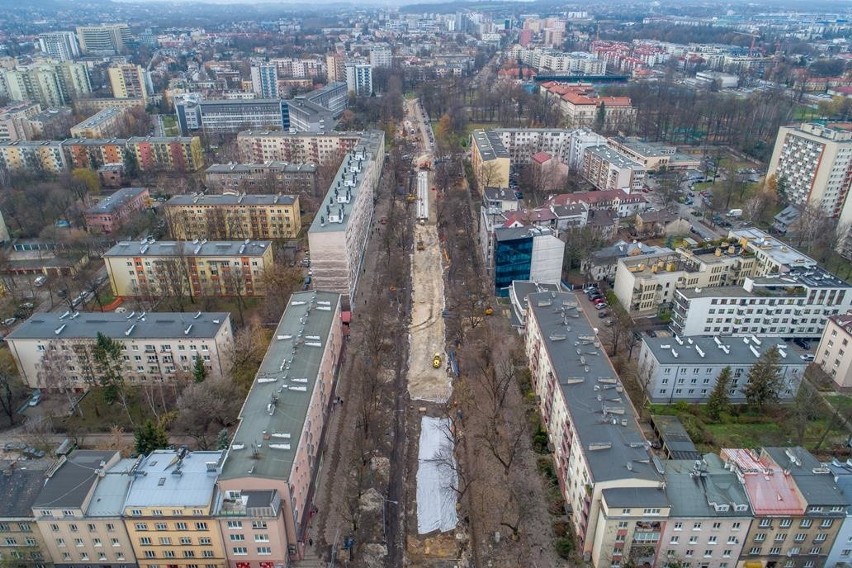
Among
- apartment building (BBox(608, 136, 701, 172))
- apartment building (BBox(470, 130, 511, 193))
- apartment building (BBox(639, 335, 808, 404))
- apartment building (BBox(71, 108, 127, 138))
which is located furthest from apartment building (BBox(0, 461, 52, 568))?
apartment building (BBox(71, 108, 127, 138))

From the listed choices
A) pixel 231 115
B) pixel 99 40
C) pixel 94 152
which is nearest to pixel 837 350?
pixel 94 152

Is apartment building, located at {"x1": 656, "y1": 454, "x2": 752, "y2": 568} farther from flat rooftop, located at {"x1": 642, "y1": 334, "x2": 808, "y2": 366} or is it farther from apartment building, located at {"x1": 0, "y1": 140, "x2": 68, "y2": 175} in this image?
apartment building, located at {"x1": 0, "y1": 140, "x2": 68, "y2": 175}

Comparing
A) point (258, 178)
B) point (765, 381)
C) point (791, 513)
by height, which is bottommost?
point (258, 178)

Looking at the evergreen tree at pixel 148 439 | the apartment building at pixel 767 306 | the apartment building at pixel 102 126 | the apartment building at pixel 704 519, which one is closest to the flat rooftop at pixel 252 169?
the apartment building at pixel 102 126

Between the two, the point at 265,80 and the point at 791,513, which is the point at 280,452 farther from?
the point at 265,80

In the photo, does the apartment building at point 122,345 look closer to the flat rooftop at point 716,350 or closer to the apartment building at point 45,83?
the flat rooftop at point 716,350

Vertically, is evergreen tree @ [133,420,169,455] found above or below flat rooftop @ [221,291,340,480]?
below

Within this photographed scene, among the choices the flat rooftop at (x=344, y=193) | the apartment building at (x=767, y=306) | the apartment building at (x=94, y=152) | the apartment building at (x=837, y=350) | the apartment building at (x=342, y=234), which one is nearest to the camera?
the apartment building at (x=837, y=350)
